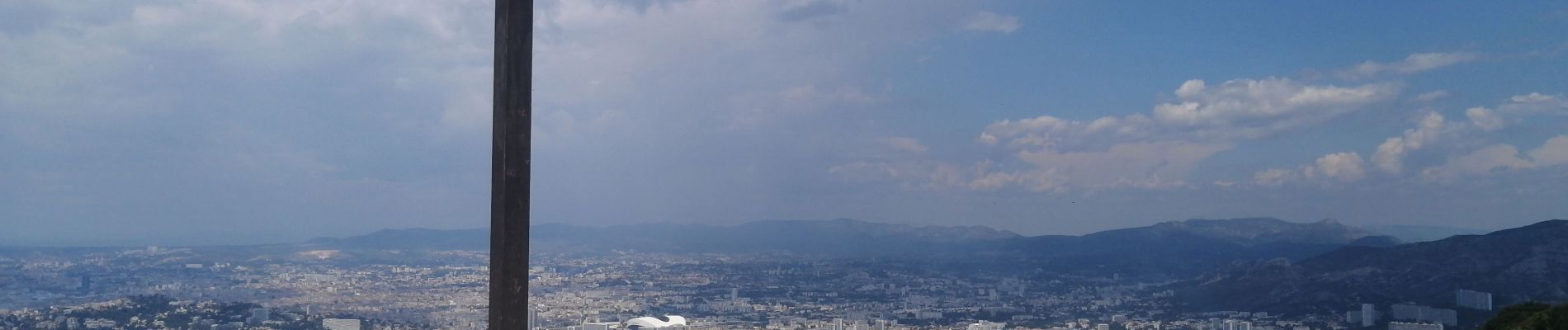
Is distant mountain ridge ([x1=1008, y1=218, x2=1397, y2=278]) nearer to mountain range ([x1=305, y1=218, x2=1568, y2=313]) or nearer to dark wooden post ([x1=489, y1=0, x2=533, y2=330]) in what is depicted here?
mountain range ([x1=305, y1=218, x2=1568, y2=313])

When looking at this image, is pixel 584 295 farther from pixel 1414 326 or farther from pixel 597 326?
pixel 1414 326

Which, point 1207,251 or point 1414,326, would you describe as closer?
point 1414,326

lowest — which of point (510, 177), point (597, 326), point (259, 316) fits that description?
point (597, 326)

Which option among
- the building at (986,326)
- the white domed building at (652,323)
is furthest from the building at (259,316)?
the building at (986,326)

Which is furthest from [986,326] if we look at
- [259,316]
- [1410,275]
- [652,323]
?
[259,316]

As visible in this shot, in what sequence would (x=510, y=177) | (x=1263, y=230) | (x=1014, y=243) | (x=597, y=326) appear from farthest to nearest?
1. (x=1014, y=243)
2. (x=1263, y=230)
3. (x=597, y=326)
4. (x=510, y=177)

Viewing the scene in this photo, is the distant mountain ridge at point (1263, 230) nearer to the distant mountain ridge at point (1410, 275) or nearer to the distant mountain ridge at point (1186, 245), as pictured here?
the distant mountain ridge at point (1186, 245)

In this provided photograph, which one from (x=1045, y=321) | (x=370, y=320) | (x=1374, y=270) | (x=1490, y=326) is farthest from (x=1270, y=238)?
(x=370, y=320)
